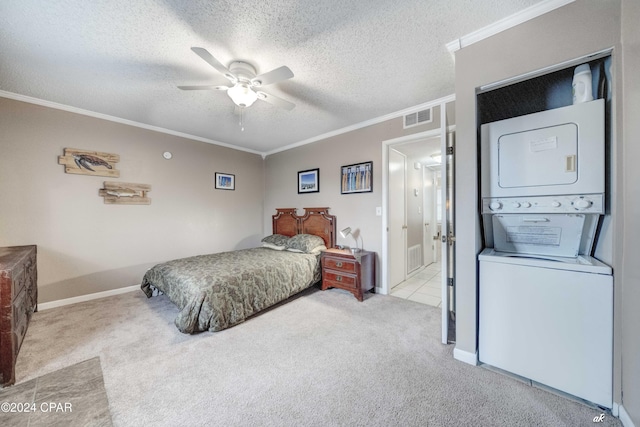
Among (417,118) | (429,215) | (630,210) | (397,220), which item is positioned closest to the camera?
(630,210)

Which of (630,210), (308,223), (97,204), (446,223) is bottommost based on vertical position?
(308,223)

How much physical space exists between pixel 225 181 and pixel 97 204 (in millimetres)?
1840

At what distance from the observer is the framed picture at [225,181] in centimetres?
439

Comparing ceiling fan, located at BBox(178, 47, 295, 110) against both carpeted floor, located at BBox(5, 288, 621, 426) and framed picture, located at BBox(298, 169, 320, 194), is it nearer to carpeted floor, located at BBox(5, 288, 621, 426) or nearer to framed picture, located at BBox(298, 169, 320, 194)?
framed picture, located at BBox(298, 169, 320, 194)

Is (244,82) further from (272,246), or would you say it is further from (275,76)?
(272,246)

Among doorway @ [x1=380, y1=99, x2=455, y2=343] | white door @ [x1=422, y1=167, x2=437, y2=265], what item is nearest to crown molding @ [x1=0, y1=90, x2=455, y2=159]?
doorway @ [x1=380, y1=99, x2=455, y2=343]

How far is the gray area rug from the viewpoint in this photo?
1.35 meters

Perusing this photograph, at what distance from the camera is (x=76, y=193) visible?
9.97ft

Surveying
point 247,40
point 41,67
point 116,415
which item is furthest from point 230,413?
point 41,67

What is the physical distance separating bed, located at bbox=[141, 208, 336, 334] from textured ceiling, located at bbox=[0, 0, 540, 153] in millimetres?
1950

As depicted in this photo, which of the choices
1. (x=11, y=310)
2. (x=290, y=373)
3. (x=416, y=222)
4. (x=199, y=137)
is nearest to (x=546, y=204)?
(x=290, y=373)

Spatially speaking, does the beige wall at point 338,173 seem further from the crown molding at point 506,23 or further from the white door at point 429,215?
the white door at point 429,215

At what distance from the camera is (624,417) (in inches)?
49.7

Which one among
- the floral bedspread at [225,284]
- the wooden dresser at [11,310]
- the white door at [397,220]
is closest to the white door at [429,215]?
the white door at [397,220]
